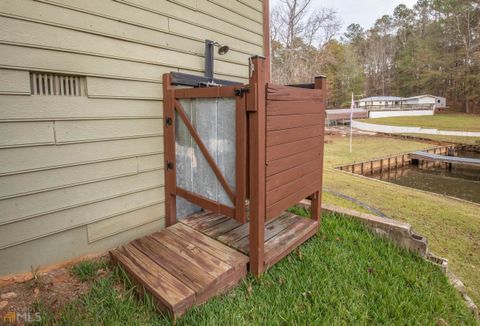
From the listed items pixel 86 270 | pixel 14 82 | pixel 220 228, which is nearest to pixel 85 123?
pixel 14 82

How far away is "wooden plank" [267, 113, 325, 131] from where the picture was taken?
6.72 feet

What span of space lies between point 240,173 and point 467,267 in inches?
144

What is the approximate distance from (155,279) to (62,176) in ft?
3.54

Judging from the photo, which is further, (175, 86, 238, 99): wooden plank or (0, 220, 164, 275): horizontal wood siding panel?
(175, 86, 238, 99): wooden plank

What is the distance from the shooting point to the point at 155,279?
1.85 meters

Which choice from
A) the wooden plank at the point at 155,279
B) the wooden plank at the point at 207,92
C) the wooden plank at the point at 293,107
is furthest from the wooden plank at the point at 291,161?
the wooden plank at the point at 155,279

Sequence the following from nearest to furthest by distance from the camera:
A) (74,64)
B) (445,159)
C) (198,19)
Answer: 1. (74,64)
2. (198,19)
3. (445,159)

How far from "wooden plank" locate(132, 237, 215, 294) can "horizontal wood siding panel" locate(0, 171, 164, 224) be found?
50 centimetres

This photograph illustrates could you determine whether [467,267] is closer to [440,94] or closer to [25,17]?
[25,17]

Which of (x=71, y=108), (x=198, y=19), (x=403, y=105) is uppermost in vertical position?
(x=403, y=105)

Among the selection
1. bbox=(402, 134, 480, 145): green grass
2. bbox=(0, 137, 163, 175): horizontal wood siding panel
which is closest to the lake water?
bbox=(402, 134, 480, 145): green grass

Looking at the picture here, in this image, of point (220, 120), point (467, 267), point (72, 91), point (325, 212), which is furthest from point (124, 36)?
point (467, 267)

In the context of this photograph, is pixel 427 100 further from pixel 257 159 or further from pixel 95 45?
pixel 95 45

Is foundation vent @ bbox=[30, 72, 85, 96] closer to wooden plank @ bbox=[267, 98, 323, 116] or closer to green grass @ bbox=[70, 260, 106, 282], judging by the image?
green grass @ bbox=[70, 260, 106, 282]
